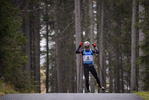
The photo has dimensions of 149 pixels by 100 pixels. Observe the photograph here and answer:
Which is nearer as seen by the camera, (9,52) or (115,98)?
(115,98)

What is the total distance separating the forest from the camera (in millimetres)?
14305

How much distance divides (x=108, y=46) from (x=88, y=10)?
7066 millimetres

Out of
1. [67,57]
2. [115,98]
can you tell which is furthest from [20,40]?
[67,57]

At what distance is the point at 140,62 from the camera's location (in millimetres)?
15977

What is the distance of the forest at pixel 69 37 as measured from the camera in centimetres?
1430

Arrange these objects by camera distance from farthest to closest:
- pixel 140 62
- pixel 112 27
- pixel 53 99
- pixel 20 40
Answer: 1. pixel 112 27
2. pixel 140 62
3. pixel 20 40
4. pixel 53 99

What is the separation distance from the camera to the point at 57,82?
111ft

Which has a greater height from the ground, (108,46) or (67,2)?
(67,2)

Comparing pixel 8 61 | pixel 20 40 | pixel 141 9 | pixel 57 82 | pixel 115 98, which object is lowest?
pixel 57 82

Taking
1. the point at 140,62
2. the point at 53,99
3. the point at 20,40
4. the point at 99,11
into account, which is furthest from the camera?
the point at 99,11

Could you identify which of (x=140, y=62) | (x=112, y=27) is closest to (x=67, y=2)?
(x=112, y=27)

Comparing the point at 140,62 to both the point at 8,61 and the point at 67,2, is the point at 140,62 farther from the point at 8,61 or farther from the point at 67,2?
the point at 67,2

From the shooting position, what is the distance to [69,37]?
3391 cm

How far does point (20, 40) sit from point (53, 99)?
6907 millimetres
